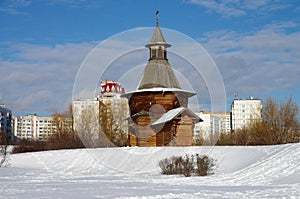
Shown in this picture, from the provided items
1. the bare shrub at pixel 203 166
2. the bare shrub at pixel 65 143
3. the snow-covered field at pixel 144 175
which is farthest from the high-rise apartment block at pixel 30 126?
the bare shrub at pixel 203 166

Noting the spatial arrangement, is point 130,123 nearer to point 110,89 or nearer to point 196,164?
point 196,164

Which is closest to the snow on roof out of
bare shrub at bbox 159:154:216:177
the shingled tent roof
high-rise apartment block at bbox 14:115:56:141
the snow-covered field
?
the shingled tent roof

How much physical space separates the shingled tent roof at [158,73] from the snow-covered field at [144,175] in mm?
7531

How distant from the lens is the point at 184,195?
34.9 ft

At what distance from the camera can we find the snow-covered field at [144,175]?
1126 centimetres

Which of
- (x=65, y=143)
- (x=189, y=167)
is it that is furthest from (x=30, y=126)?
(x=189, y=167)

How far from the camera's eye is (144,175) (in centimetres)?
1869

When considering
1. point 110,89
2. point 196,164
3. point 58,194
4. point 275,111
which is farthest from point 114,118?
point 110,89

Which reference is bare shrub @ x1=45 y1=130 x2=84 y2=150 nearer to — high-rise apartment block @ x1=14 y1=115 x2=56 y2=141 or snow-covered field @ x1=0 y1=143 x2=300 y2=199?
snow-covered field @ x1=0 y1=143 x2=300 y2=199

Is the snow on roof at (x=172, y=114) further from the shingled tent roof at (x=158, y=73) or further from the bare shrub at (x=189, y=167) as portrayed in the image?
the bare shrub at (x=189, y=167)

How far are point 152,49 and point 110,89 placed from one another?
5656 cm

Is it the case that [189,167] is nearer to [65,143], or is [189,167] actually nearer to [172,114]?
[172,114]

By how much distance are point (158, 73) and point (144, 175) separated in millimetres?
13550

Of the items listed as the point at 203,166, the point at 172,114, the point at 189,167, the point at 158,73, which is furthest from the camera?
the point at 158,73
